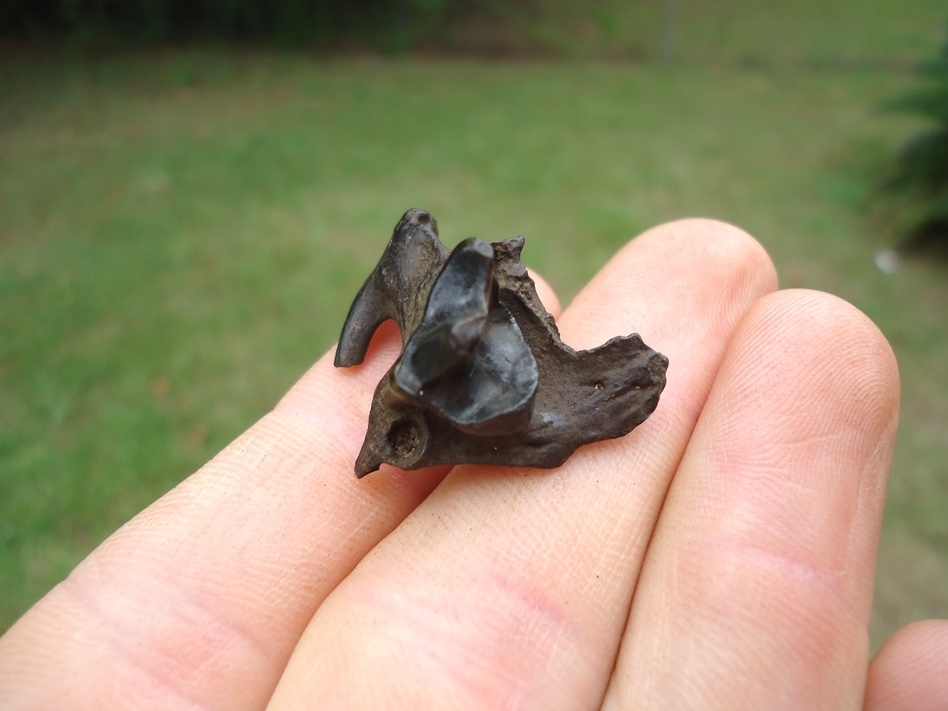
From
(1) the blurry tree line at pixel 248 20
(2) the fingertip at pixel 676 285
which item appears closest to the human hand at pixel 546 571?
(2) the fingertip at pixel 676 285

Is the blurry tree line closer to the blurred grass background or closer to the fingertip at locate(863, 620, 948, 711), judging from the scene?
the blurred grass background

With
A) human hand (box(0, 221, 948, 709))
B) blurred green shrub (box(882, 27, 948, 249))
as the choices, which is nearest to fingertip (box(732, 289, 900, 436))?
human hand (box(0, 221, 948, 709))

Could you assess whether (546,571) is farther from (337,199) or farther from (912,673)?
(337,199)

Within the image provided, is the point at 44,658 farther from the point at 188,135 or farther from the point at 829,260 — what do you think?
the point at 188,135

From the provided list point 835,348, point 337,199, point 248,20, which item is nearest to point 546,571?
point 835,348

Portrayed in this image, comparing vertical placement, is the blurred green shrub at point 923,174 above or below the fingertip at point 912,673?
above

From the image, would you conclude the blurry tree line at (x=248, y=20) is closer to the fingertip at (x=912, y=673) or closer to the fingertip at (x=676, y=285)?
the fingertip at (x=676, y=285)

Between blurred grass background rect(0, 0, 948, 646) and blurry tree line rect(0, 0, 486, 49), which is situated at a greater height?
blurry tree line rect(0, 0, 486, 49)
